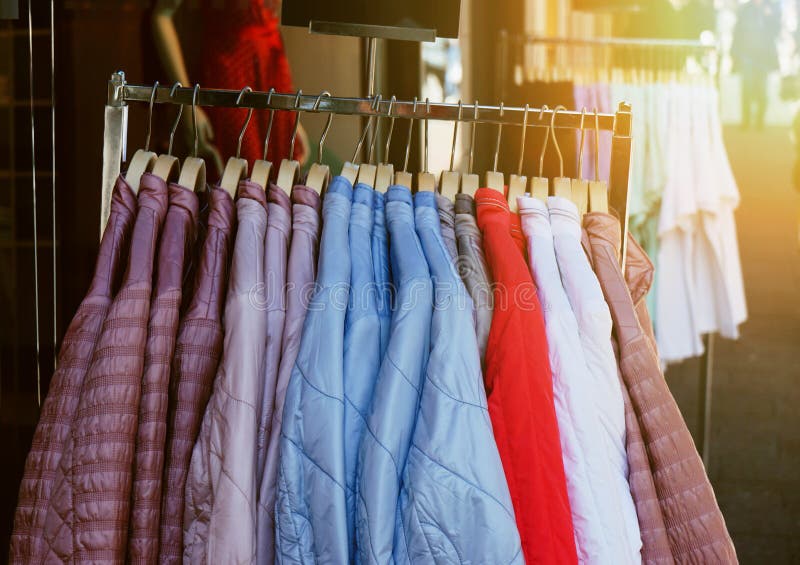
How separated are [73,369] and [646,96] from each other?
2.16 meters

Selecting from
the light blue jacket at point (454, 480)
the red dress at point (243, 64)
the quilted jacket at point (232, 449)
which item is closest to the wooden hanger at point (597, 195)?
the light blue jacket at point (454, 480)

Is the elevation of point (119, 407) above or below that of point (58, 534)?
above

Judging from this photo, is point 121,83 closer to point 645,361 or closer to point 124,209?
point 124,209

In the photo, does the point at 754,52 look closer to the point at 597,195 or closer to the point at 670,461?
the point at 597,195

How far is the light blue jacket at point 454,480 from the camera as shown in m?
0.85

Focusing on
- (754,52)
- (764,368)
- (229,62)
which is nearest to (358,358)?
(229,62)

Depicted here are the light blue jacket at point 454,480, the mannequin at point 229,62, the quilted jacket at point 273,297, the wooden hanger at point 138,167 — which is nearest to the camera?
the light blue jacket at point 454,480

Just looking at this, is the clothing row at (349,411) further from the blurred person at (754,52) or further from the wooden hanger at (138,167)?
the blurred person at (754,52)

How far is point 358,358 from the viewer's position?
36.6 inches

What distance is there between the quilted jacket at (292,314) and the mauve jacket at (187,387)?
0.09 meters

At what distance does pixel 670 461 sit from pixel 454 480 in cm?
28

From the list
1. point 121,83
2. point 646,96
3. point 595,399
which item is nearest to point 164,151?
point 121,83

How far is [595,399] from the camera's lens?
96 cm

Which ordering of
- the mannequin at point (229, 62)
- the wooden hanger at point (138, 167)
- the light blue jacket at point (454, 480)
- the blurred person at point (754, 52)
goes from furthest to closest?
the blurred person at point (754, 52)
the mannequin at point (229, 62)
the wooden hanger at point (138, 167)
the light blue jacket at point (454, 480)
